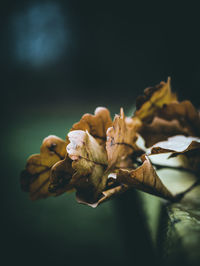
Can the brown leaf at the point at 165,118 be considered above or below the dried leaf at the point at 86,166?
above

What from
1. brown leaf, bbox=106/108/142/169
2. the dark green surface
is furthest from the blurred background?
brown leaf, bbox=106/108/142/169

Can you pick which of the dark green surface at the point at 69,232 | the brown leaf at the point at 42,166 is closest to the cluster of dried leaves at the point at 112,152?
the brown leaf at the point at 42,166

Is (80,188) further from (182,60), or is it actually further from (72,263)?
(182,60)

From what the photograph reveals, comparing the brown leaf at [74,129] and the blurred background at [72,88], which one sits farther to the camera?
the blurred background at [72,88]

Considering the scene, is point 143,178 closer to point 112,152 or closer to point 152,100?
point 112,152

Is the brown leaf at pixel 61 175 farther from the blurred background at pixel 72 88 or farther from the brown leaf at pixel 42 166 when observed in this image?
the blurred background at pixel 72 88

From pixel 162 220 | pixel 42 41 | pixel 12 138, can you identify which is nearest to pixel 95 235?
pixel 162 220

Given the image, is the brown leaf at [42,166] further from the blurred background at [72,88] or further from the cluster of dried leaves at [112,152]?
the blurred background at [72,88]

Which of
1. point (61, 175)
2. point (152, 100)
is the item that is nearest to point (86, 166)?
point (61, 175)

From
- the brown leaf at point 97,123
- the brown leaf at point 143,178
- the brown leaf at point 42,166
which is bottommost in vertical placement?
the brown leaf at point 143,178
